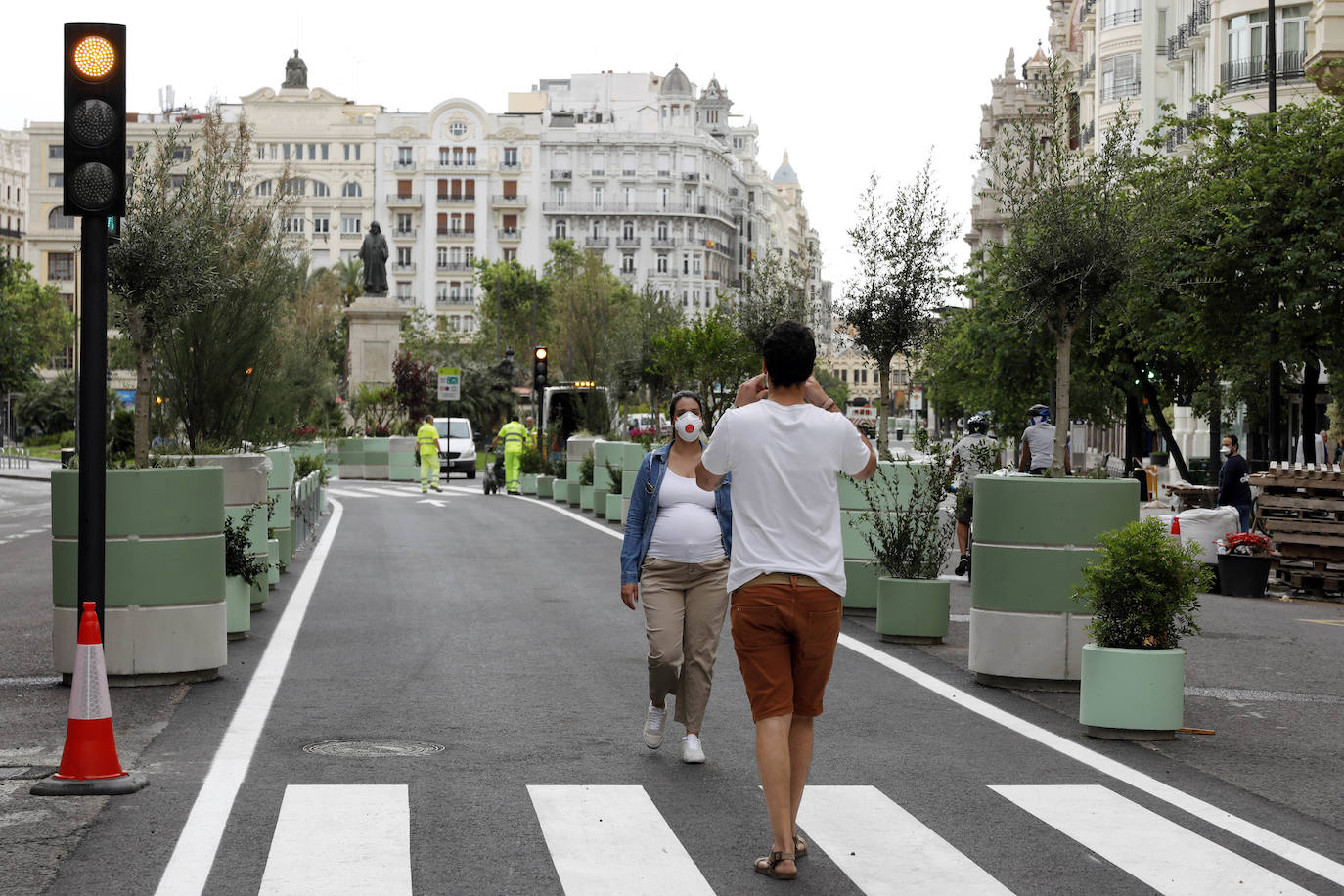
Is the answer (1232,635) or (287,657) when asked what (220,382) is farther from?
(1232,635)

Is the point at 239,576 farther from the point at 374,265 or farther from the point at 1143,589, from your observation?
the point at 374,265

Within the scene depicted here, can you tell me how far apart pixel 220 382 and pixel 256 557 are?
16.3 ft

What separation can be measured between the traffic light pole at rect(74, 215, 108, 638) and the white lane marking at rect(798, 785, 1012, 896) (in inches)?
144

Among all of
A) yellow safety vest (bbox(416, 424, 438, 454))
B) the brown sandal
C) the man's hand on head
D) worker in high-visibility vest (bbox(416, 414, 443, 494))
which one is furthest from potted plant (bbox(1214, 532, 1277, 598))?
yellow safety vest (bbox(416, 424, 438, 454))

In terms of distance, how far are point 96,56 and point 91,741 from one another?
3191 mm

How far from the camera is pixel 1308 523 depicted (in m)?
20.1

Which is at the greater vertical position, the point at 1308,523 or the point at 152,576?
the point at 152,576

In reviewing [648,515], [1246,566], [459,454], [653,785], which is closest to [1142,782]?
[653,785]

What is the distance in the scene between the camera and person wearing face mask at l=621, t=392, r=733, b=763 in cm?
870

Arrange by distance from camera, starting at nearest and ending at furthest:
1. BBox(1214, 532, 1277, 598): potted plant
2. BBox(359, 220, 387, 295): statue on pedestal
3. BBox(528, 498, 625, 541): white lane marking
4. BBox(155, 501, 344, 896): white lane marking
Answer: BBox(155, 501, 344, 896): white lane marking < BBox(1214, 532, 1277, 598): potted plant < BBox(528, 498, 625, 541): white lane marking < BBox(359, 220, 387, 295): statue on pedestal

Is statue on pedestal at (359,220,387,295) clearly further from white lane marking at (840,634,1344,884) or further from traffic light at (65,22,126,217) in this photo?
traffic light at (65,22,126,217)

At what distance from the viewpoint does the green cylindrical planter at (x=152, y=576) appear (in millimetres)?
10594

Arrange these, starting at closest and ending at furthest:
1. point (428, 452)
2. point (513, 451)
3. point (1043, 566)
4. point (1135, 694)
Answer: point (1135, 694) → point (1043, 566) → point (513, 451) → point (428, 452)

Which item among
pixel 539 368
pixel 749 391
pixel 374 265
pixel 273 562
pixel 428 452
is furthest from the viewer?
pixel 374 265
